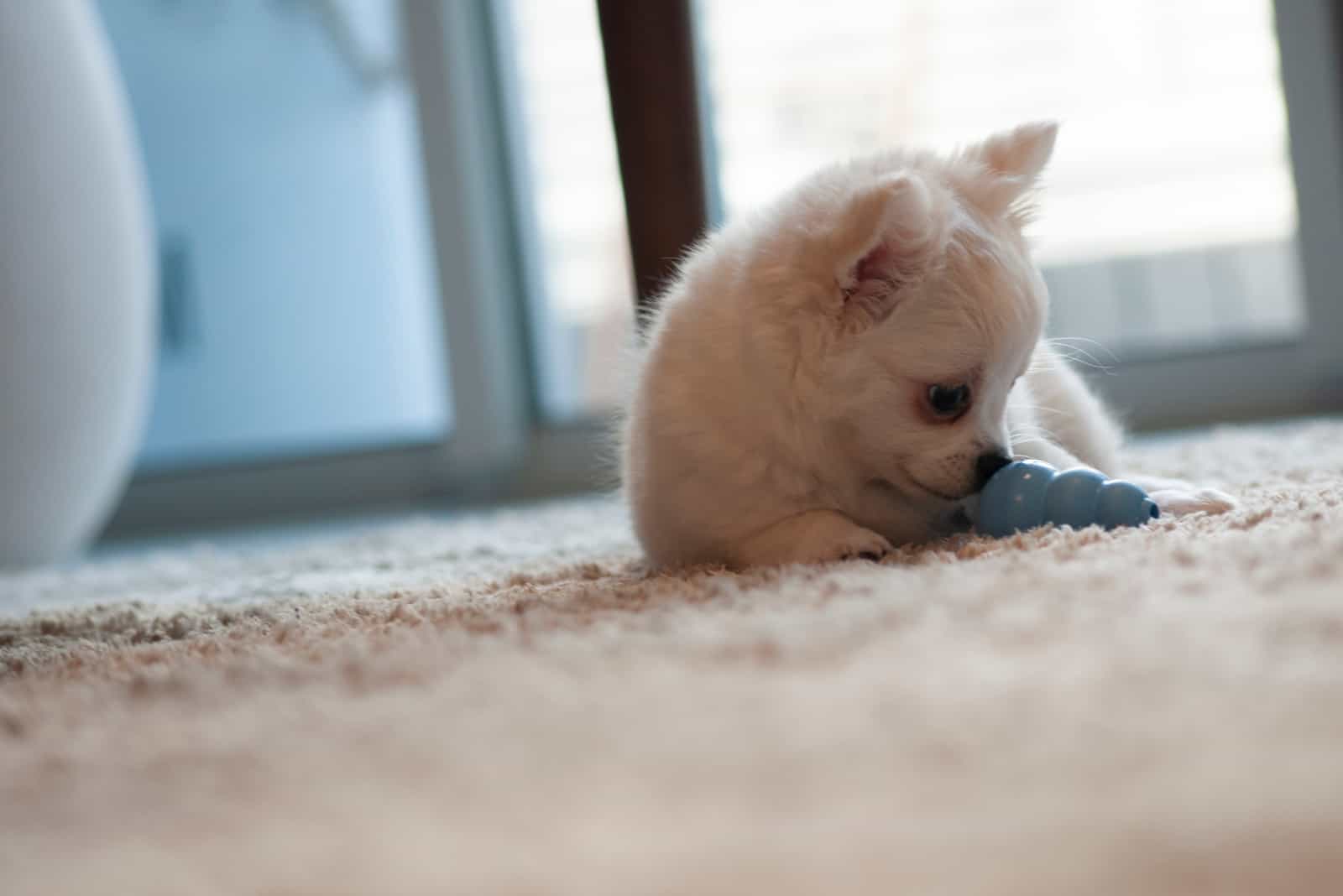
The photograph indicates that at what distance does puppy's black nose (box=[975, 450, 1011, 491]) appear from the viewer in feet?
5.06

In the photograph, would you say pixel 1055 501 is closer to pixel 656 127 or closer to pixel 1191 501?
pixel 1191 501

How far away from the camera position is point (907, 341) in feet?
4.93

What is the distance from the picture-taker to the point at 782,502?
1.52m

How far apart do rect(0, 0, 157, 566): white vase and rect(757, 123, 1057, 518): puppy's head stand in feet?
6.07

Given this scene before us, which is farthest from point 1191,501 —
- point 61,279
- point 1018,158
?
point 61,279

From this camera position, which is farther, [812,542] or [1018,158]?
[1018,158]

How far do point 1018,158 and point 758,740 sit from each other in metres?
1.22

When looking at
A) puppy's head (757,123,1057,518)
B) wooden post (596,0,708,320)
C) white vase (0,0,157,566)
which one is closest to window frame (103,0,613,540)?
white vase (0,0,157,566)

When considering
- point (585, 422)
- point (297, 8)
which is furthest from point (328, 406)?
point (297, 8)

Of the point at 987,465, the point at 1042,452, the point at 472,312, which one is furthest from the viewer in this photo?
the point at 472,312

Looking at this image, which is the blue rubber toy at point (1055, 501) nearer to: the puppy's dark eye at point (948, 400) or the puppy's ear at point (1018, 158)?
the puppy's dark eye at point (948, 400)

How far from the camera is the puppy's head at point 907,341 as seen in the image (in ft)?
4.91

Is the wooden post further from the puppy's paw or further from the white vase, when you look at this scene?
the white vase

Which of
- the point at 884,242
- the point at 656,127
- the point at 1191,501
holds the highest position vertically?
the point at 656,127
